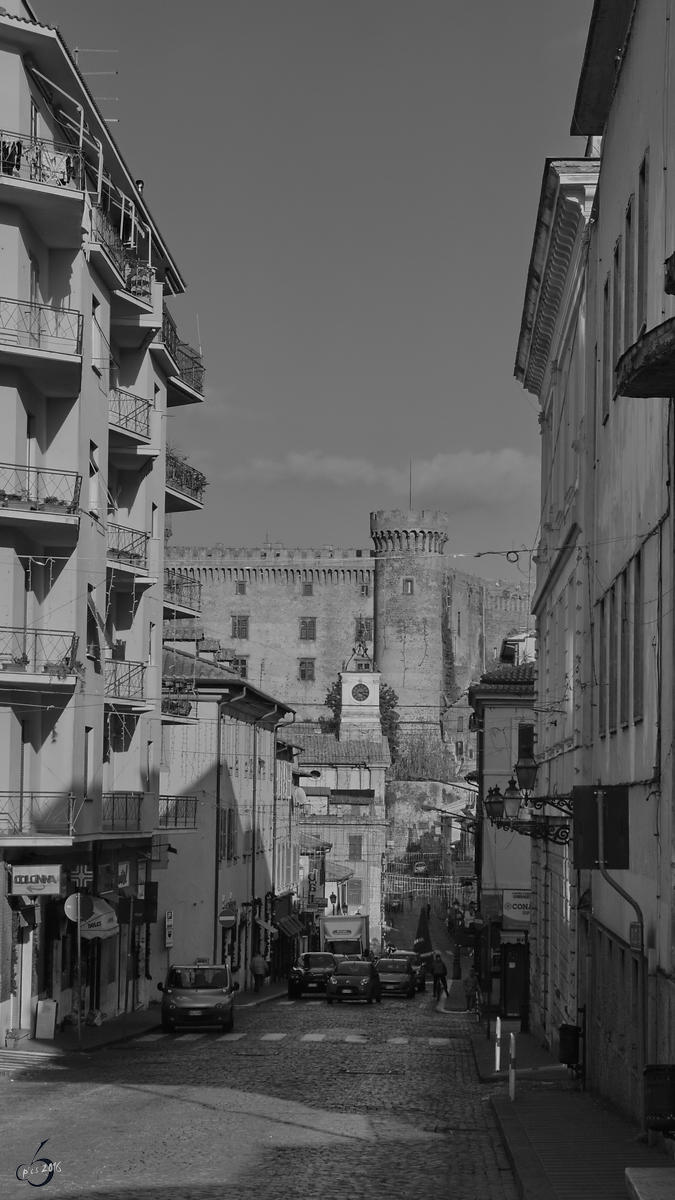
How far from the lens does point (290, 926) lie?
6556 cm

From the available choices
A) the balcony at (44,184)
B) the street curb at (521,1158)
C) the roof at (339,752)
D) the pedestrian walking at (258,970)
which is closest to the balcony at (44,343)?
the balcony at (44,184)

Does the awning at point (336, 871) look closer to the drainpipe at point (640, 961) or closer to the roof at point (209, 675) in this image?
the roof at point (209, 675)

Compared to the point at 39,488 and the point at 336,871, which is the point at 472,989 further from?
the point at 336,871

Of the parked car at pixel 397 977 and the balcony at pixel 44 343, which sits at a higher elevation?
the balcony at pixel 44 343

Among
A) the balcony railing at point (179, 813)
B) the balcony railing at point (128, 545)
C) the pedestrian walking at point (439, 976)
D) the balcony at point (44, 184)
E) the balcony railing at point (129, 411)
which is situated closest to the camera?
the balcony at point (44, 184)

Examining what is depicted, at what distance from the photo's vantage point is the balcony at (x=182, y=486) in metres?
39.2

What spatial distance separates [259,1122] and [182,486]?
25.0m

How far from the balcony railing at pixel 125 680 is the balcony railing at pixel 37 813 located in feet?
13.1

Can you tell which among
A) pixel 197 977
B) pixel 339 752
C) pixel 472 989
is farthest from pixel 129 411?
pixel 339 752

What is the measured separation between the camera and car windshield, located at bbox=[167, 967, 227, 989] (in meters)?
31.4

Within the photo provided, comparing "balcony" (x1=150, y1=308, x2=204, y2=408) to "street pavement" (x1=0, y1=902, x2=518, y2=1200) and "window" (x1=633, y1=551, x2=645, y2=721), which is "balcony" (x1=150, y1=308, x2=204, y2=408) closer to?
"street pavement" (x1=0, y1=902, x2=518, y2=1200)

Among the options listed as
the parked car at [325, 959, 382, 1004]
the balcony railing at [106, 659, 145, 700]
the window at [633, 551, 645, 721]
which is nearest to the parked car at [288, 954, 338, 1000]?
the parked car at [325, 959, 382, 1004]

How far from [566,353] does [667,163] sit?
12.7 m

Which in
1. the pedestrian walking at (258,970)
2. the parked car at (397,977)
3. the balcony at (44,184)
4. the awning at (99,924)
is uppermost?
the balcony at (44,184)
